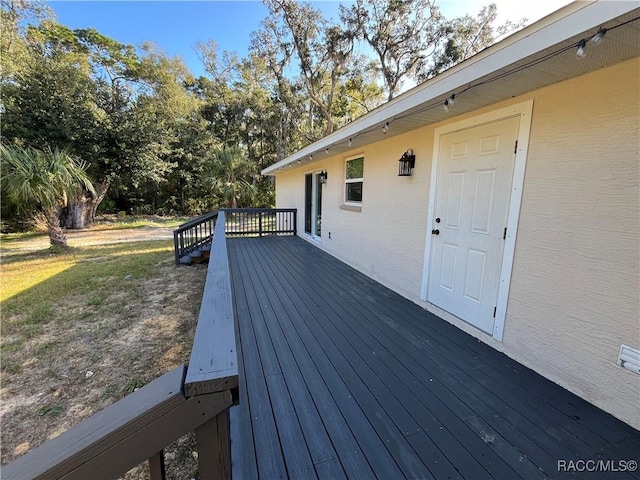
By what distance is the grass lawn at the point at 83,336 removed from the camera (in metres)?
2.35

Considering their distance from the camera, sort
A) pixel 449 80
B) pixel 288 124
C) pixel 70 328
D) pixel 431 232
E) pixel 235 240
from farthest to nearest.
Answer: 1. pixel 288 124
2. pixel 235 240
3. pixel 70 328
4. pixel 431 232
5. pixel 449 80

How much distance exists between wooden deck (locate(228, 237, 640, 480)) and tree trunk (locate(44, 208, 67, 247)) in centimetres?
749

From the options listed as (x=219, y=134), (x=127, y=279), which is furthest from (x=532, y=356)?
(x=219, y=134)

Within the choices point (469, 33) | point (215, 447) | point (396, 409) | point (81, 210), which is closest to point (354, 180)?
point (396, 409)

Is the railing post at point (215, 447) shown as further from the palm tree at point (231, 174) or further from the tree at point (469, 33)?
the tree at point (469, 33)

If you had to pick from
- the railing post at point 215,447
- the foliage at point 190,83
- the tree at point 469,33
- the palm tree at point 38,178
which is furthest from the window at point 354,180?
the tree at point 469,33

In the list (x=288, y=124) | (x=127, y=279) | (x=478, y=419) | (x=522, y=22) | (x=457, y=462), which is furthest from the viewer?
(x=288, y=124)

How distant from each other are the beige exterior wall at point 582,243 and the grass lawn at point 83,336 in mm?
2544

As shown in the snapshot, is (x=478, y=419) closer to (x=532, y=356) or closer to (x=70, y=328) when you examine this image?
(x=532, y=356)

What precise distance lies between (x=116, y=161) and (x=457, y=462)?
15332 millimetres

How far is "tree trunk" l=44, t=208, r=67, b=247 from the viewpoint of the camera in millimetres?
7355

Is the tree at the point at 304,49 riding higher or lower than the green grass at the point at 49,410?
higher

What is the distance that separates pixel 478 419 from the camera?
1729mm

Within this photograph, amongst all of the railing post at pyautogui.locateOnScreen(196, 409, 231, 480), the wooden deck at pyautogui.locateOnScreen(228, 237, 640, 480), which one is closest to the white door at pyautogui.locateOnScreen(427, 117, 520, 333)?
the wooden deck at pyautogui.locateOnScreen(228, 237, 640, 480)
